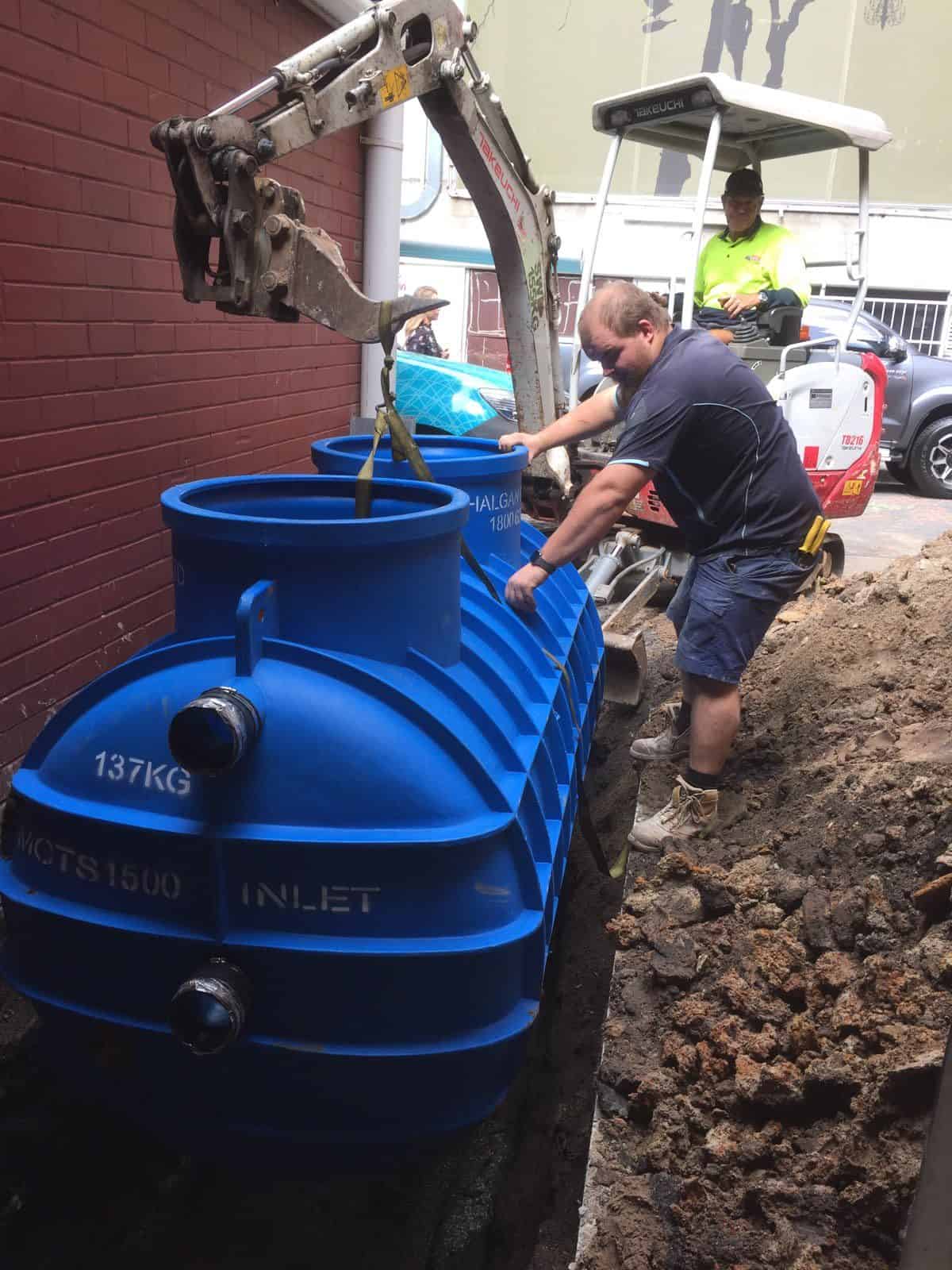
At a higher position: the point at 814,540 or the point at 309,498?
the point at 309,498

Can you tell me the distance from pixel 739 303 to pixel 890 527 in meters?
5.80

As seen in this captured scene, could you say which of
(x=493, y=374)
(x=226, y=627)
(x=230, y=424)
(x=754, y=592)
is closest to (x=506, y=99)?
(x=493, y=374)

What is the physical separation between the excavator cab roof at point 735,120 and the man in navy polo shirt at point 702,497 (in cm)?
316

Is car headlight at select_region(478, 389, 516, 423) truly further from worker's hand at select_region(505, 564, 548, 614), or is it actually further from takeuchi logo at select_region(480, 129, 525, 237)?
worker's hand at select_region(505, 564, 548, 614)

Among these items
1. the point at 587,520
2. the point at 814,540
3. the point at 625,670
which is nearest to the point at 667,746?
the point at 814,540

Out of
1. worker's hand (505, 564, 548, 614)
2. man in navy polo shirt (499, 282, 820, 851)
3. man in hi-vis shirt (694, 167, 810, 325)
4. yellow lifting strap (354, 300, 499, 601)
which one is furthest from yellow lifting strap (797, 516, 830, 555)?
man in hi-vis shirt (694, 167, 810, 325)

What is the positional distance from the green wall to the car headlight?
50.6ft

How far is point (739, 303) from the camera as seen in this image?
21.1ft

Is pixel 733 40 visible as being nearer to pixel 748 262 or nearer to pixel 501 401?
pixel 748 262

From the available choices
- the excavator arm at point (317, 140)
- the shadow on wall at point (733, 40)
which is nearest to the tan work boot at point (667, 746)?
the excavator arm at point (317, 140)

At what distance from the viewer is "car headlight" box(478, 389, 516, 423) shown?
279 inches

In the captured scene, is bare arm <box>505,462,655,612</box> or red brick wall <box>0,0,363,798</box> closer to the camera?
bare arm <box>505,462,655,612</box>

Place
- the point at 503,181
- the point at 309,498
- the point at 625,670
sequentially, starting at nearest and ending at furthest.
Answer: the point at 309,498 < the point at 503,181 < the point at 625,670

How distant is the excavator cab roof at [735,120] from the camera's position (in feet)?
20.6
